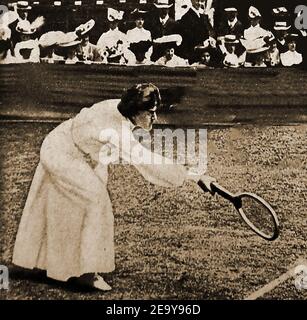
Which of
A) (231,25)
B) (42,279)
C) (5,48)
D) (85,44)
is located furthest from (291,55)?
(42,279)

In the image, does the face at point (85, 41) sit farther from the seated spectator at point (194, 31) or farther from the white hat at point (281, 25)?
the white hat at point (281, 25)

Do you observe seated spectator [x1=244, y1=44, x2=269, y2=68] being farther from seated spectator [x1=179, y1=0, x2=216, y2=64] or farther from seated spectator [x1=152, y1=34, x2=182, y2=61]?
seated spectator [x1=152, y1=34, x2=182, y2=61]

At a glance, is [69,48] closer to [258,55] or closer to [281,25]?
[258,55]

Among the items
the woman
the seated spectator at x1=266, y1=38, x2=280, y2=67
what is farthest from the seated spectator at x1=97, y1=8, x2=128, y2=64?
the seated spectator at x1=266, y1=38, x2=280, y2=67

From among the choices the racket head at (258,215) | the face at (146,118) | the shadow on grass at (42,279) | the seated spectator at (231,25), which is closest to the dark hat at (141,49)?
the face at (146,118)

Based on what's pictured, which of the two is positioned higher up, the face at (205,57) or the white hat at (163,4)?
the white hat at (163,4)

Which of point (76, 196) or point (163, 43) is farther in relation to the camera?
point (163, 43)
